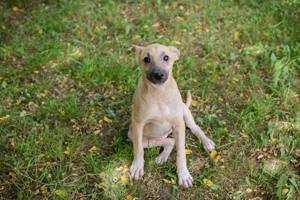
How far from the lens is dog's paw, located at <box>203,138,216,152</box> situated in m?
4.01

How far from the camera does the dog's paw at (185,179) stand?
144 inches

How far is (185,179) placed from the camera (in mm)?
3660

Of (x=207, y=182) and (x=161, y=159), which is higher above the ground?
(x=161, y=159)

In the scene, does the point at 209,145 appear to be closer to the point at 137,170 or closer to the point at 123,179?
the point at 137,170

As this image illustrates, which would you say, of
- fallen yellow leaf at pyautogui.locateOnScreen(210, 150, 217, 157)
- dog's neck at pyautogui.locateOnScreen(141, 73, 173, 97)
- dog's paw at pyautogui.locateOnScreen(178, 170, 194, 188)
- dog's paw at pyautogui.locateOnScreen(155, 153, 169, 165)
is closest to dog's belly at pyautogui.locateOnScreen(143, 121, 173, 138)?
dog's paw at pyautogui.locateOnScreen(155, 153, 169, 165)

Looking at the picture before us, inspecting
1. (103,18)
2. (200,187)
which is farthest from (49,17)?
(200,187)

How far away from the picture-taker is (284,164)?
3824 millimetres

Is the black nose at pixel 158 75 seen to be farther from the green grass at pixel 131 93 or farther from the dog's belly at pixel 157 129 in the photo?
the green grass at pixel 131 93

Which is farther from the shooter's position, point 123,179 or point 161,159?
point 161,159

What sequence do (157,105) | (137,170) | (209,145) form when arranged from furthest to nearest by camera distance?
(209,145), (137,170), (157,105)

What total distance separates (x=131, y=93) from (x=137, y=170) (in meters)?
1.53

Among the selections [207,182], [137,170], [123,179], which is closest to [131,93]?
[137,170]

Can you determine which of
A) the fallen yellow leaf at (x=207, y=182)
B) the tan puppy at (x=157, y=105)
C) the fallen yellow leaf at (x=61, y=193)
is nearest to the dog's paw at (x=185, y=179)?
the tan puppy at (x=157, y=105)

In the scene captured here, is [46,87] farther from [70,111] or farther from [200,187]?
[200,187]
